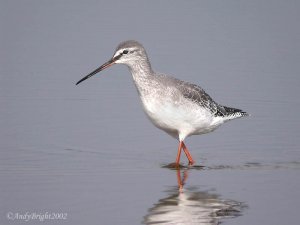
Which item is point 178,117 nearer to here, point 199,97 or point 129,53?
point 199,97

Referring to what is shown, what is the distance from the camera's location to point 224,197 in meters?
10.6

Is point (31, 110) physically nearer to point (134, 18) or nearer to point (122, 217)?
point (122, 217)

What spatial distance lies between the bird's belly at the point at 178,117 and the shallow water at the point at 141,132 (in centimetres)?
67

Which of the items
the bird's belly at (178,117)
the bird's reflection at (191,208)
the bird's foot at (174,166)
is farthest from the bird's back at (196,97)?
the bird's reflection at (191,208)

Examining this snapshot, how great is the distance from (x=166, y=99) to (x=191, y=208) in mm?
2643

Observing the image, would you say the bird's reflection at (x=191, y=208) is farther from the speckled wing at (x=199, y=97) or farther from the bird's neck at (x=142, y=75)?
the speckled wing at (x=199, y=97)

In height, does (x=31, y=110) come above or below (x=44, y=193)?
above

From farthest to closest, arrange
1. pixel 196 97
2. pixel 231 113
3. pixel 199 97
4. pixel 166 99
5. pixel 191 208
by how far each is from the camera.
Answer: pixel 231 113, pixel 199 97, pixel 196 97, pixel 166 99, pixel 191 208

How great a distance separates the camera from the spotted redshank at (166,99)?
1216 centimetres

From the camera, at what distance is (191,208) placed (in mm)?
10102

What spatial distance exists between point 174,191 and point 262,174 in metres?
1.88

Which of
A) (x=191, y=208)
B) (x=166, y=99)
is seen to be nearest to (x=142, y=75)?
(x=166, y=99)

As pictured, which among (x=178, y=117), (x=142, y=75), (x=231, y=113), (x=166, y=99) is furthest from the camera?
(x=231, y=113)

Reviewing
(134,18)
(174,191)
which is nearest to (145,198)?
(174,191)
